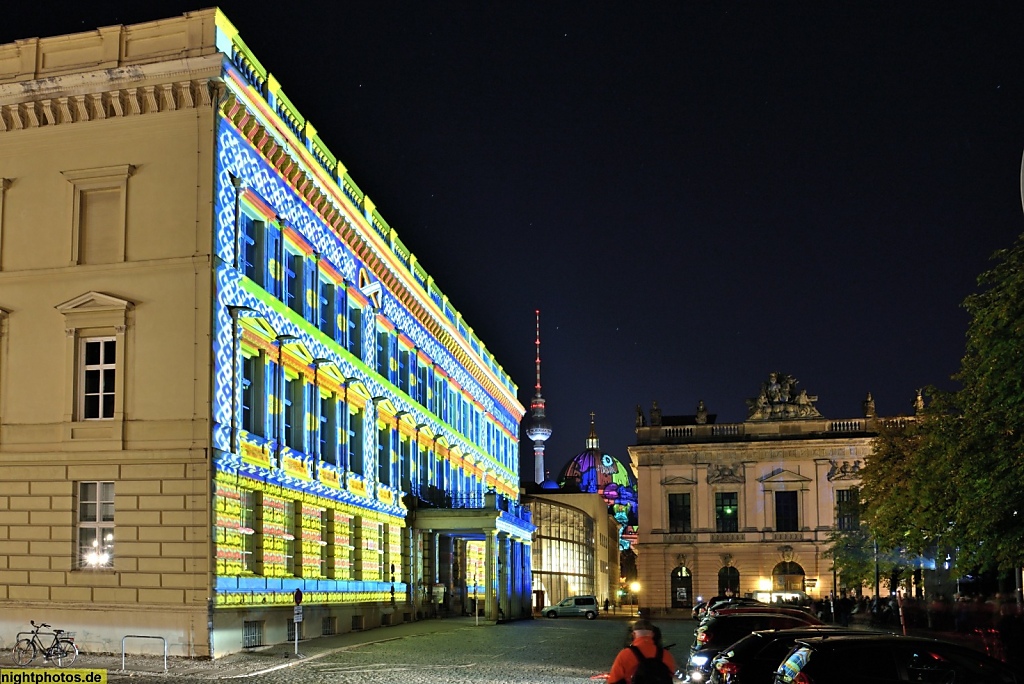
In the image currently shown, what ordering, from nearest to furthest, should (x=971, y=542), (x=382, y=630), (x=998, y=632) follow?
1. (x=998, y=632)
2. (x=971, y=542)
3. (x=382, y=630)

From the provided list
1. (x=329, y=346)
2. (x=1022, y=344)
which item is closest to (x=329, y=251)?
(x=329, y=346)

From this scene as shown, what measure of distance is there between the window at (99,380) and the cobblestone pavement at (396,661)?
6.22m

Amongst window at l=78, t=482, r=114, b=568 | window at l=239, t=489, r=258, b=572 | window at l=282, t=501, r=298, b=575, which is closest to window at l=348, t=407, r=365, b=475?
window at l=282, t=501, r=298, b=575

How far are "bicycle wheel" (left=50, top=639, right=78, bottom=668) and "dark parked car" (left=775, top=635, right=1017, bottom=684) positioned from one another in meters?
18.0

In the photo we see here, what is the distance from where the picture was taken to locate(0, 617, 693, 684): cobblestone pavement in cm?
2633

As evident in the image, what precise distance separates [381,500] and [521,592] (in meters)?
19.6

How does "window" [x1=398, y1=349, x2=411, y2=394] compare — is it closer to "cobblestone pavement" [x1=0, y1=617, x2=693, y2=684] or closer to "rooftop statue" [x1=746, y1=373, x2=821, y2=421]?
"cobblestone pavement" [x1=0, y1=617, x2=693, y2=684]

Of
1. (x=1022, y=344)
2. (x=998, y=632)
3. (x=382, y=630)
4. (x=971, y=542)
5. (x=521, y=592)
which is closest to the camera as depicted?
(x=1022, y=344)

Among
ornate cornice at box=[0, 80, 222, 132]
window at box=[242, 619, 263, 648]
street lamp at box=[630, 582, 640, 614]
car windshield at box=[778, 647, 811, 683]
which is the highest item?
ornate cornice at box=[0, 80, 222, 132]

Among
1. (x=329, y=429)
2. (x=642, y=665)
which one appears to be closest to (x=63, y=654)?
(x=329, y=429)

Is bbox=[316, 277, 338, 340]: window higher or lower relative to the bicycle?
higher

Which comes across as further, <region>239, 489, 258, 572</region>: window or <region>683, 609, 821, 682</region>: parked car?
<region>239, 489, 258, 572</region>: window

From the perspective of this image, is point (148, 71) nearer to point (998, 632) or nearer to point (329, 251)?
point (329, 251)

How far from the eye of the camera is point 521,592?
214 feet
